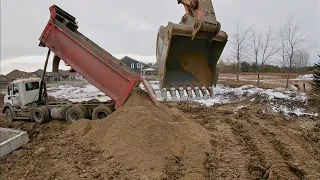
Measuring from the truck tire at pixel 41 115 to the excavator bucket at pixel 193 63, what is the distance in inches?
208

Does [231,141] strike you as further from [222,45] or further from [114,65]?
[114,65]

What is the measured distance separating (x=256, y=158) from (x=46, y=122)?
7.54m

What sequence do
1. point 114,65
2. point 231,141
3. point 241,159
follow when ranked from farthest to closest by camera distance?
point 114,65 → point 231,141 → point 241,159

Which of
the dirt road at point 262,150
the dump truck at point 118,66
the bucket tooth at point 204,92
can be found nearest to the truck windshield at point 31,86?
the dump truck at point 118,66

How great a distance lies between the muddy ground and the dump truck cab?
9.83 feet

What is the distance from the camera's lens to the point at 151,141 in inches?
236

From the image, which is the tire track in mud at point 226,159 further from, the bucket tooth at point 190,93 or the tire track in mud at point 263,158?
the bucket tooth at point 190,93

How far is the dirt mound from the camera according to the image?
5.31m

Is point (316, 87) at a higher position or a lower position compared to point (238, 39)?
lower

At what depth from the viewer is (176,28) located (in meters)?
6.39

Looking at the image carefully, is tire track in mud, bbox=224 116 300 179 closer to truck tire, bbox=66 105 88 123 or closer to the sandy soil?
the sandy soil

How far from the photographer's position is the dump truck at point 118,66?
668 cm

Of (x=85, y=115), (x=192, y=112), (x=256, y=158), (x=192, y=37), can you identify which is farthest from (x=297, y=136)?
(x=85, y=115)

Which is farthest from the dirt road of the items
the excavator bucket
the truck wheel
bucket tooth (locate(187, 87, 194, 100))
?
the truck wheel
